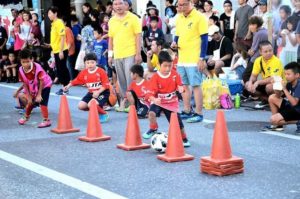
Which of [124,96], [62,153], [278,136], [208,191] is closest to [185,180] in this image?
[208,191]

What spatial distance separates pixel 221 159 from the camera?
6.87 metres

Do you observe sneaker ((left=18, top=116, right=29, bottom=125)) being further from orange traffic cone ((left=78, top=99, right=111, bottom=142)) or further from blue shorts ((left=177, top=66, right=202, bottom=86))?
blue shorts ((left=177, top=66, right=202, bottom=86))

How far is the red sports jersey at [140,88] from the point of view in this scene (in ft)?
37.7

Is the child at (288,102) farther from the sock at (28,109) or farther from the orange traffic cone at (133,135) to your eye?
Result: the sock at (28,109)

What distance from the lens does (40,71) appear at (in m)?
10.6

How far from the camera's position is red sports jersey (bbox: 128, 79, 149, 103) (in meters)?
11.5

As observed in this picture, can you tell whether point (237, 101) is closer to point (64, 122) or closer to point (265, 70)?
point (265, 70)

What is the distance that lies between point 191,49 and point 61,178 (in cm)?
447

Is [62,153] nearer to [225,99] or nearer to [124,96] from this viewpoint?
[124,96]

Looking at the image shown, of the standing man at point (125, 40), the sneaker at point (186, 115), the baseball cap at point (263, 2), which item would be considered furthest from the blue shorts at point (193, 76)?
the baseball cap at point (263, 2)

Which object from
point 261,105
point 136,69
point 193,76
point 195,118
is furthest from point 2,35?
point 195,118

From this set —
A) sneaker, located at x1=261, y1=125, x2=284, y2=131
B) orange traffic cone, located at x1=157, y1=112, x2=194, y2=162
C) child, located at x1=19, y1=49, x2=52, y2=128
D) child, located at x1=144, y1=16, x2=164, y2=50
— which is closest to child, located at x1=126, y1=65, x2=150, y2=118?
child, located at x1=19, y1=49, x2=52, y2=128

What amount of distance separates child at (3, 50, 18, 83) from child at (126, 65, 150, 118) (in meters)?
8.08

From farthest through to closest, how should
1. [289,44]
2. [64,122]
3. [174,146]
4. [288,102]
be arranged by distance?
[289,44]
[64,122]
[288,102]
[174,146]
